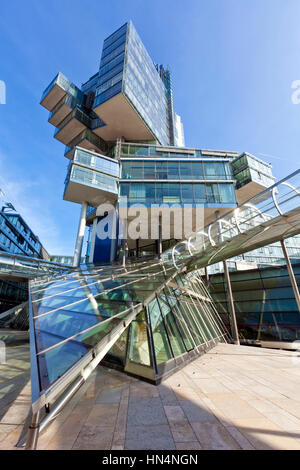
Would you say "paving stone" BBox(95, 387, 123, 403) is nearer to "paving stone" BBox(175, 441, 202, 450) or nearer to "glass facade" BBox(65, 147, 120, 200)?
"paving stone" BBox(175, 441, 202, 450)

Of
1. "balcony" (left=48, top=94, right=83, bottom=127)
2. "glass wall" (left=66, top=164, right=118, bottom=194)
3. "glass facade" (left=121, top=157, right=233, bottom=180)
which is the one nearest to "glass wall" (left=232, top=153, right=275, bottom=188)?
"glass facade" (left=121, top=157, right=233, bottom=180)

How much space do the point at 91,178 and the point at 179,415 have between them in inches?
1192

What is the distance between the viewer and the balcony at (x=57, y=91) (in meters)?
38.1

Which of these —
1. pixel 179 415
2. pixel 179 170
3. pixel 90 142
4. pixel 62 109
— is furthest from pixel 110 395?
pixel 62 109

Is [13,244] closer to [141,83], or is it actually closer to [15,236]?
[15,236]

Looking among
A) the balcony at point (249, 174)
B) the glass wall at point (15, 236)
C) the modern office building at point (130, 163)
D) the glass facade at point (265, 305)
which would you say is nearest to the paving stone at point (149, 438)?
the glass facade at point (265, 305)

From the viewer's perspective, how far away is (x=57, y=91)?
39031 mm

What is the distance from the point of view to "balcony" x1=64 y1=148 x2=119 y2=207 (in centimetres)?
2864

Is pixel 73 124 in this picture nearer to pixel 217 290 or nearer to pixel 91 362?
pixel 217 290

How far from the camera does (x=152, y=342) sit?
19.0 ft

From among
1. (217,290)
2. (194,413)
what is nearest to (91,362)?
(194,413)

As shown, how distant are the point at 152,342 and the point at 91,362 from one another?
274 cm

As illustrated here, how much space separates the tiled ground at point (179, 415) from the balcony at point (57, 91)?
51.1m

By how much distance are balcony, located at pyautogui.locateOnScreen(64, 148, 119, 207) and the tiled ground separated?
2748 cm
